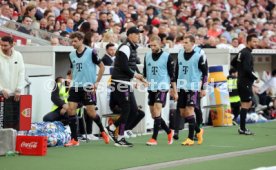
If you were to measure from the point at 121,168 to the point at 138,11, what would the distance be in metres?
13.8

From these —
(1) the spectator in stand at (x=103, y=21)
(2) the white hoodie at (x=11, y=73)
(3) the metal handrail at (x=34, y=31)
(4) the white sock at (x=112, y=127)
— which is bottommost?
(4) the white sock at (x=112, y=127)

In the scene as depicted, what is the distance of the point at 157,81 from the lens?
625 inches

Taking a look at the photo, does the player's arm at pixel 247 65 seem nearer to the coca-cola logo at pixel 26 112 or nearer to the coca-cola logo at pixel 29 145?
the coca-cola logo at pixel 26 112

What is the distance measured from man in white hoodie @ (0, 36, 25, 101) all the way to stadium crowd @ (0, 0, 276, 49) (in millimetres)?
2208

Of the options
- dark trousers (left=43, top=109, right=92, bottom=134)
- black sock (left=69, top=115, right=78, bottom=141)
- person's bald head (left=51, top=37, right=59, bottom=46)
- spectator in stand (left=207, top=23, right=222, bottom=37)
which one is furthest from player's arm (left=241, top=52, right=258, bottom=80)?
spectator in stand (left=207, top=23, right=222, bottom=37)

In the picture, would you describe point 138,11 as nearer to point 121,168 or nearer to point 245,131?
point 245,131

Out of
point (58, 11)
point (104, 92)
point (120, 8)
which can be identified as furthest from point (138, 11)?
point (104, 92)

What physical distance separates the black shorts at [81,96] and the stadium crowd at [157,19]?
1.24m

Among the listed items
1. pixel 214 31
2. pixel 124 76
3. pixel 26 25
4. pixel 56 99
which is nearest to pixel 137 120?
pixel 56 99

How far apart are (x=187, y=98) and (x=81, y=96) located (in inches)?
78.2

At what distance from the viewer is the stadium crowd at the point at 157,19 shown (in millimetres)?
20609

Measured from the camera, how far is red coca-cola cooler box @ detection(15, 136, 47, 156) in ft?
45.2

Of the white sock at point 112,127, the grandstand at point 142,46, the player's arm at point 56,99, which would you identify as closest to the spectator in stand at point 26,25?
the grandstand at point 142,46

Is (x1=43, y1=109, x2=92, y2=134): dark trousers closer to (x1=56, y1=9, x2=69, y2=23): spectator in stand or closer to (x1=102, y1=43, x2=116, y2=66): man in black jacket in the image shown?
(x1=102, y1=43, x2=116, y2=66): man in black jacket
